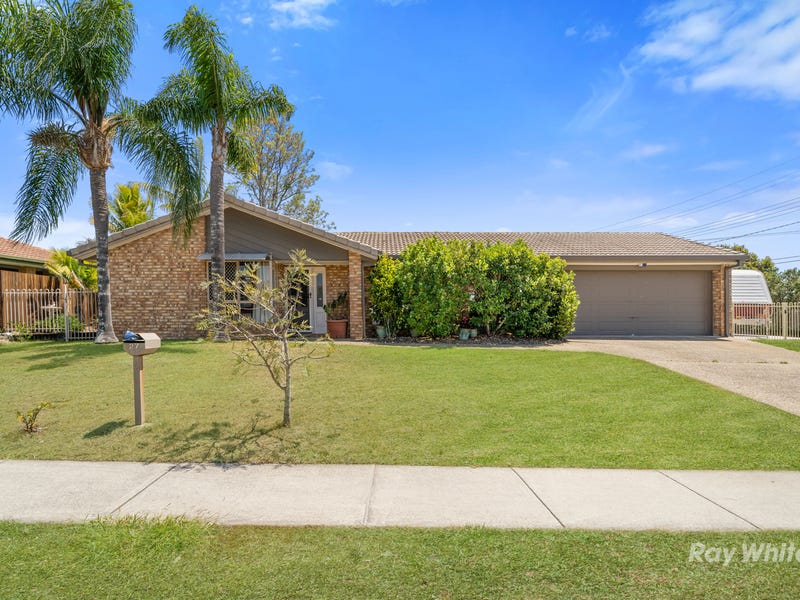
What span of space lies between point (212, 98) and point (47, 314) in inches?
386

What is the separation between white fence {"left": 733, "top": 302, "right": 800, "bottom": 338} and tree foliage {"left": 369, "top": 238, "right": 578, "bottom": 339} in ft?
26.8

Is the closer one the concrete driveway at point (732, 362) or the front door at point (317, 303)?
the concrete driveway at point (732, 362)

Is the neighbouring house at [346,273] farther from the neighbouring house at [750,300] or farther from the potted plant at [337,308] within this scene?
the neighbouring house at [750,300]

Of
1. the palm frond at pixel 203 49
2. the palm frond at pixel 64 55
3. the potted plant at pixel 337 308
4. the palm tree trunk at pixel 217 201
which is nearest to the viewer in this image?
the palm frond at pixel 64 55

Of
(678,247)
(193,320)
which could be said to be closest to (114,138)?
(193,320)

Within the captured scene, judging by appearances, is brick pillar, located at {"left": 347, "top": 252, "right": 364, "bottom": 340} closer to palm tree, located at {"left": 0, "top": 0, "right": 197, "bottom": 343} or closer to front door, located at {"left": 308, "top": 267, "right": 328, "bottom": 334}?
A: front door, located at {"left": 308, "top": 267, "right": 328, "bottom": 334}

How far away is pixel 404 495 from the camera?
3.72 metres

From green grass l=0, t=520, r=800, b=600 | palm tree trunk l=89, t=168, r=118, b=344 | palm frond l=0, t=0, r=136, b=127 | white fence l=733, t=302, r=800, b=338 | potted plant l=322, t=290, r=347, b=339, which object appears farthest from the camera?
white fence l=733, t=302, r=800, b=338

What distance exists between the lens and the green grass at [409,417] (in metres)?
4.75

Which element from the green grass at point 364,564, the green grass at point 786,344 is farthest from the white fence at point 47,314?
the green grass at point 786,344

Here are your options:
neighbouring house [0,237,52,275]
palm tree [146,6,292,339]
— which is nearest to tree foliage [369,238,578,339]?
palm tree [146,6,292,339]

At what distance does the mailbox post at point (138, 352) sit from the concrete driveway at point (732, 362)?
8711mm

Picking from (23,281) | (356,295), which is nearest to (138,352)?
(356,295)

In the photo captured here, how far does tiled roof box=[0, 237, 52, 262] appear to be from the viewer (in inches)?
719
